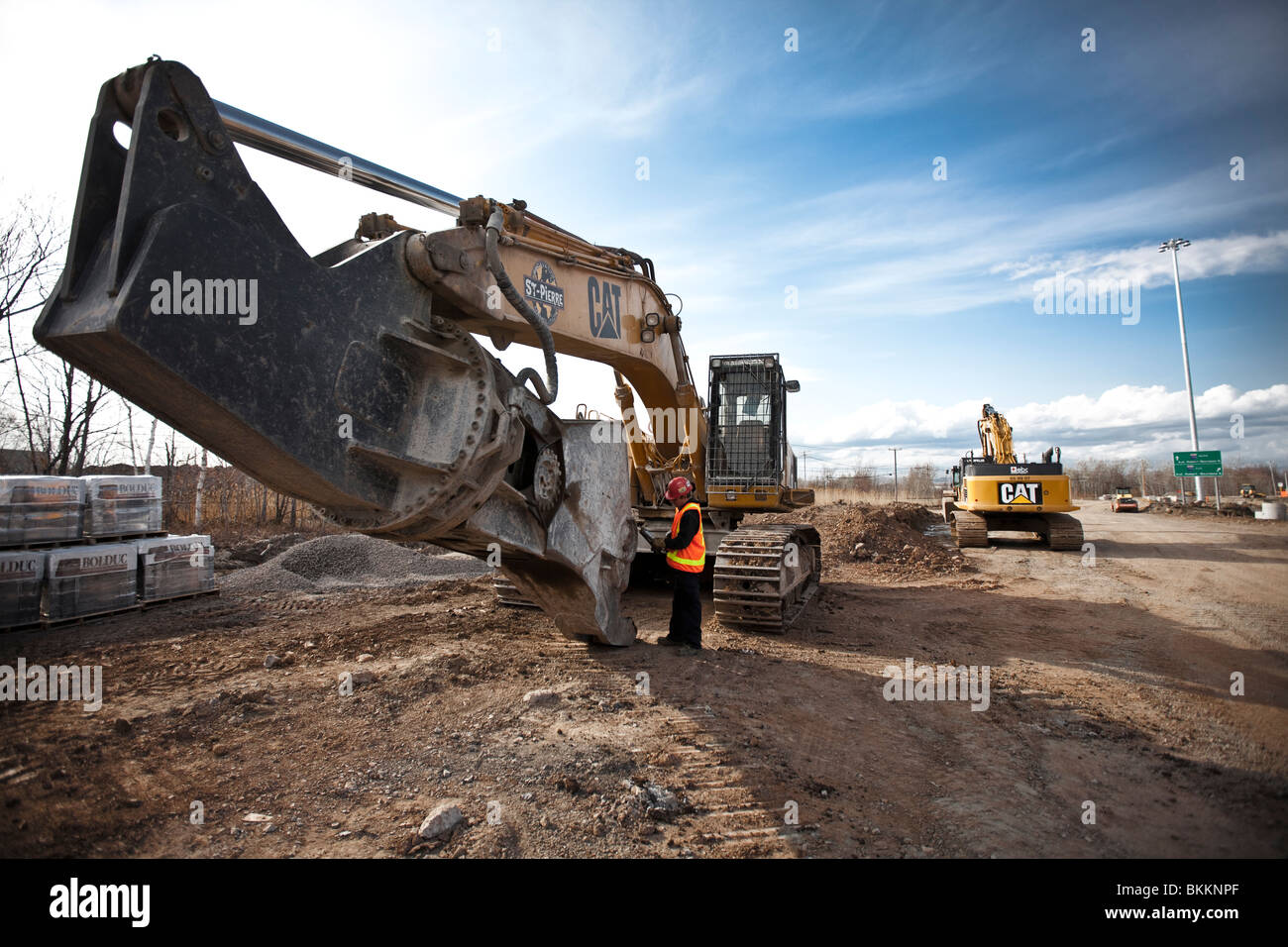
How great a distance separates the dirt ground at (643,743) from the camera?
334 cm

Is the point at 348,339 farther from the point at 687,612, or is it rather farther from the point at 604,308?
the point at 687,612

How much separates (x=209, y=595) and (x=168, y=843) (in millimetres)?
7877

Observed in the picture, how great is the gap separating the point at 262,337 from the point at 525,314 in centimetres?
136

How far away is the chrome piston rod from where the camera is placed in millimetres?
3152

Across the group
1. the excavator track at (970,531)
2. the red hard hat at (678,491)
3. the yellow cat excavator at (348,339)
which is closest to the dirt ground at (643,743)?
the yellow cat excavator at (348,339)

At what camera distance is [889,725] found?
16.2ft

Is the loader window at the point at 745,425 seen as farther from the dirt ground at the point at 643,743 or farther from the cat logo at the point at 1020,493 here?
the cat logo at the point at 1020,493

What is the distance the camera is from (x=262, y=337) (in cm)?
255

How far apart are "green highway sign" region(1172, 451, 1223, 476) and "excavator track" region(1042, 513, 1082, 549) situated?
19.4m

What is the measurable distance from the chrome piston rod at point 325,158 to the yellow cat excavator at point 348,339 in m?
0.01

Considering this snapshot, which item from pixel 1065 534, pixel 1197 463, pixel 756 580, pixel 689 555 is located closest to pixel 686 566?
pixel 689 555

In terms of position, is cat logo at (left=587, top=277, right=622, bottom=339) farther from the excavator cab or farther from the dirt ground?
the excavator cab

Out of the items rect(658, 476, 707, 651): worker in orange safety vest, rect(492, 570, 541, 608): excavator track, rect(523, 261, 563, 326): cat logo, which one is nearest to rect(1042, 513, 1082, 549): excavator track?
rect(658, 476, 707, 651): worker in orange safety vest
